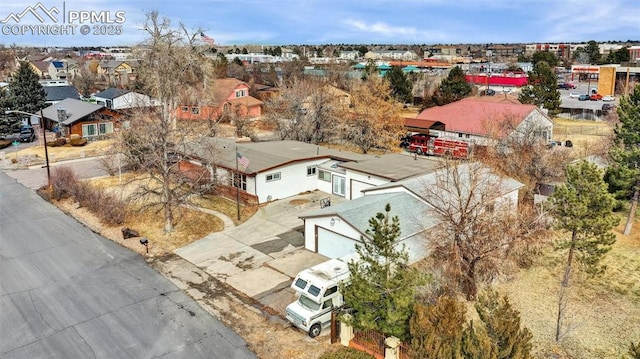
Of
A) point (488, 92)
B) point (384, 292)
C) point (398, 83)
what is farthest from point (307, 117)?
point (488, 92)

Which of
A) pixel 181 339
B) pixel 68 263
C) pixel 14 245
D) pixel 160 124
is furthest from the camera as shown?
pixel 160 124

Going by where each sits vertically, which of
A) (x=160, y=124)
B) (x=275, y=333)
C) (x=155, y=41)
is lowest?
(x=275, y=333)

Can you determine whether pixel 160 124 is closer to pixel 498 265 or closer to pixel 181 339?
pixel 181 339

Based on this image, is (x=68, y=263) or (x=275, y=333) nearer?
(x=275, y=333)

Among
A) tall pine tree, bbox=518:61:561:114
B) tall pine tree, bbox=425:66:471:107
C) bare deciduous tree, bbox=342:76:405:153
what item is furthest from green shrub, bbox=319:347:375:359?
tall pine tree, bbox=425:66:471:107

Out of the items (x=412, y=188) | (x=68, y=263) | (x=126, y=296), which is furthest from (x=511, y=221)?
(x=68, y=263)

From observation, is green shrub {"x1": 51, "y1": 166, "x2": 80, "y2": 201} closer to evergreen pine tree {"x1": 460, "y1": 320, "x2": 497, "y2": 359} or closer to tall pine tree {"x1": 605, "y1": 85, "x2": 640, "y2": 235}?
evergreen pine tree {"x1": 460, "y1": 320, "x2": 497, "y2": 359}

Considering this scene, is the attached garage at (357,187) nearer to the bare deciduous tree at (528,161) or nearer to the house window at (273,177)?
the house window at (273,177)
